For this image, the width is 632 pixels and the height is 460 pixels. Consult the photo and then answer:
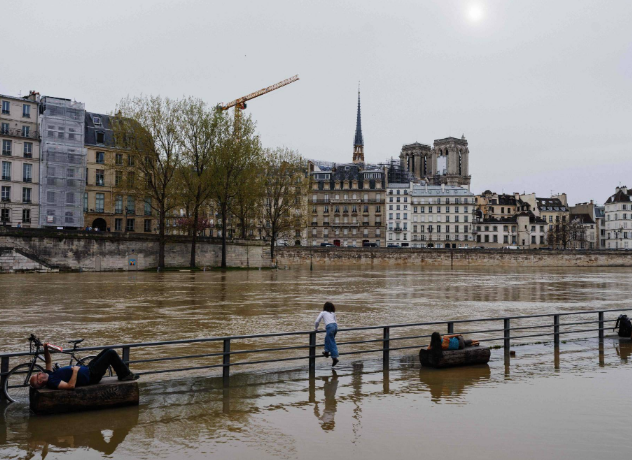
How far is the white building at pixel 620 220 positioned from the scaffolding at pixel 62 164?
119929mm

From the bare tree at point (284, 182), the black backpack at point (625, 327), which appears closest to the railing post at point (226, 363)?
the black backpack at point (625, 327)

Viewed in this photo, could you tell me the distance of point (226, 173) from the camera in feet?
209

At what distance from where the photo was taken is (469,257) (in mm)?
108688

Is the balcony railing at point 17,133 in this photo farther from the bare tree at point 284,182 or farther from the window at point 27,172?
the bare tree at point 284,182

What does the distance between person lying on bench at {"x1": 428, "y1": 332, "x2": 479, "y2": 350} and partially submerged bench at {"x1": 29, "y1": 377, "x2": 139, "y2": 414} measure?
6516 mm

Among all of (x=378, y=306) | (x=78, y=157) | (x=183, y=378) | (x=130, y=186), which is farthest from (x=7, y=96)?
(x=183, y=378)

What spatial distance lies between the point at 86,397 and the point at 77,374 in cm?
39

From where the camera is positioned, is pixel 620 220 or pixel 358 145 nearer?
pixel 620 220

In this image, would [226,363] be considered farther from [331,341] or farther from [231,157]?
[231,157]

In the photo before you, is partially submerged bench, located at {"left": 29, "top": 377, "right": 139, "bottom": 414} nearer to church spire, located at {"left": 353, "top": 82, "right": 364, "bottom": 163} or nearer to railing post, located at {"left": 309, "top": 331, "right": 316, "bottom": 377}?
railing post, located at {"left": 309, "top": 331, "right": 316, "bottom": 377}

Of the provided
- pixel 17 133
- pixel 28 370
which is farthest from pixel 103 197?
pixel 28 370

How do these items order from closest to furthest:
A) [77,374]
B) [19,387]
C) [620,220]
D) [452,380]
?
[77,374]
[19,387]
[452,380]
[620,220]

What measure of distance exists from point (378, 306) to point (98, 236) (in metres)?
40.9

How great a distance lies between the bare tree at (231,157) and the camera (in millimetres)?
62906
